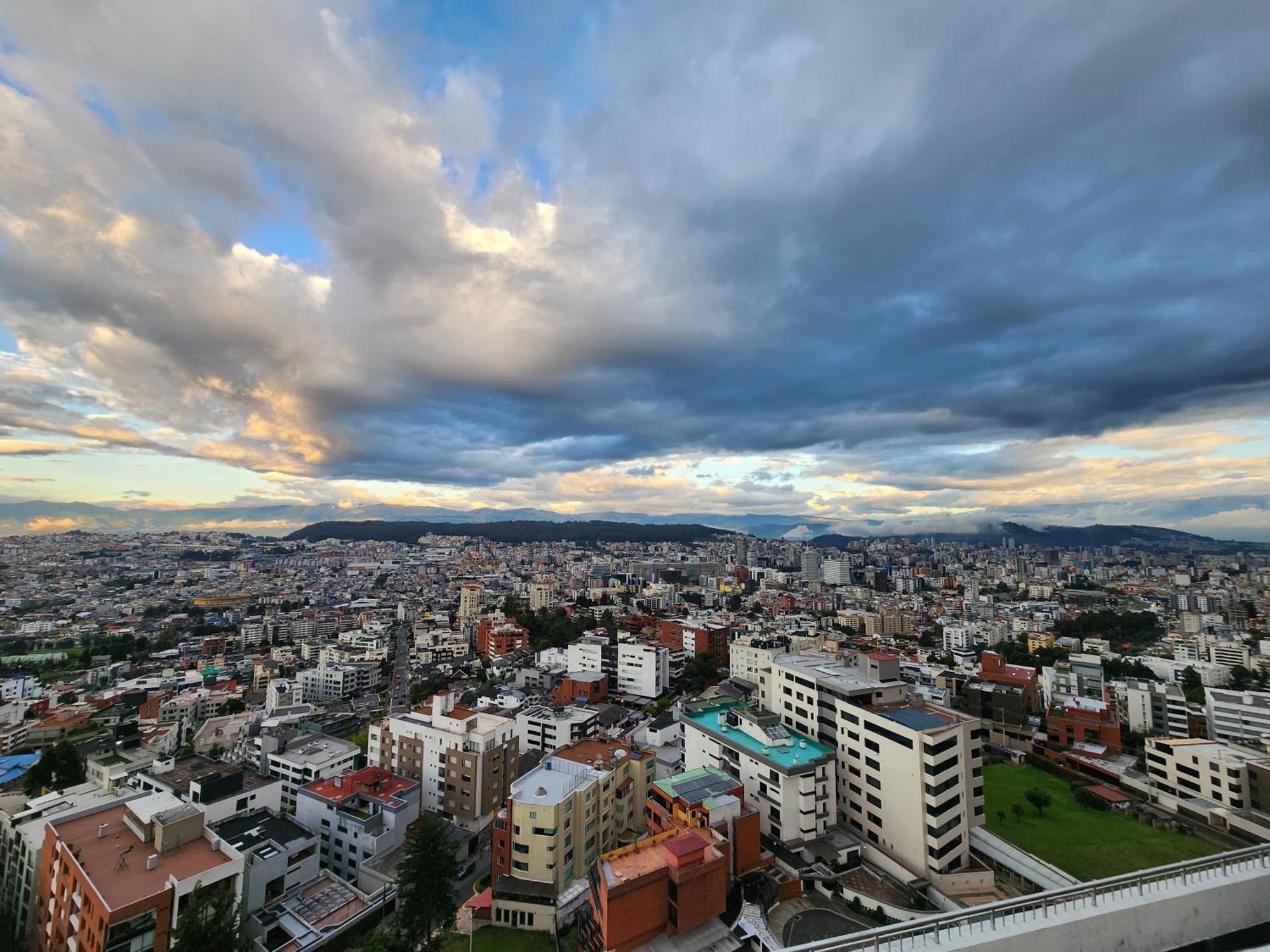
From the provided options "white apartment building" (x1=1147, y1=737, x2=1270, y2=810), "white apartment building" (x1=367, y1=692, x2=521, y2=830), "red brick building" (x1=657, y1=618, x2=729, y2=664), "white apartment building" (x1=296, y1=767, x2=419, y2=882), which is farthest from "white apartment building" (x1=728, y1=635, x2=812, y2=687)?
"white apartment building" (x1=296, y1=767, x2=419, y2=882)

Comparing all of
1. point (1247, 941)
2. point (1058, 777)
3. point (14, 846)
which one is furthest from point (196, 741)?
point (1058, 777)

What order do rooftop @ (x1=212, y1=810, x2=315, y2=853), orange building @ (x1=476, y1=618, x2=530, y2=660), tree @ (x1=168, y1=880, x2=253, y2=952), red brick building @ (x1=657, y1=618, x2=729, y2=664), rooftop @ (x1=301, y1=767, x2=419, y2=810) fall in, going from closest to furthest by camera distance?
1. tree @ (x1=168, y1=880, x2=253, y2=952)
2. rooftop @ (x1=212, y1=810, x2=315, y2=853)
3. rooftop @ (x1=301, y1=767, x2=419, y2=810)
4. red brick building @ (x1=657, y1=618, x2=729, y2=664)
5. orange building @ (x1=476, y1=618, x2=530, y2=660)

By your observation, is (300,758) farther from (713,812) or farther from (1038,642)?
(1038,642)

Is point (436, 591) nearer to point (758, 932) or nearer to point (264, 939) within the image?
point (264, 939)

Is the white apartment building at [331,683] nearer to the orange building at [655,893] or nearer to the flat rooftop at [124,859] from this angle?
the flat rooftop at [124,859]

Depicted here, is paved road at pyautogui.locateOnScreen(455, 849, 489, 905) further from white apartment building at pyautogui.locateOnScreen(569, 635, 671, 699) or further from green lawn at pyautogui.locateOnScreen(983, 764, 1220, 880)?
white apartment building at pyautogui.locateOnScreen(569, 635, 671, 699)

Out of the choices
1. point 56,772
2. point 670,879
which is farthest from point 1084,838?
point 56,772

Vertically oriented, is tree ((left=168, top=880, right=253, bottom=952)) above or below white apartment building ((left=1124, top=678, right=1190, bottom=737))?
above
